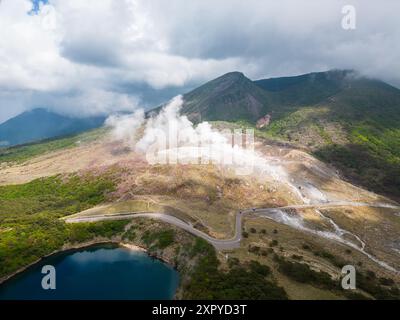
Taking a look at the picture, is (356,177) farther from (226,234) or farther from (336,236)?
(226,234)

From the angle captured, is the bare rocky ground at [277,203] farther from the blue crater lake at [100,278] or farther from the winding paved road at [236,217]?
the blue crater lake at [100,278]

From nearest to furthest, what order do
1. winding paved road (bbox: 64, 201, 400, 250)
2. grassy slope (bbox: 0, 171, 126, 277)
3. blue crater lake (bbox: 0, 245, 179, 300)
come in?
Answer: blue crater lake (bbox: 0, 245, 179, 300) → grassy slope (bbox: 0, 171, 126, 277) → winding paved road (bbox: 64, 201, 400, 250)

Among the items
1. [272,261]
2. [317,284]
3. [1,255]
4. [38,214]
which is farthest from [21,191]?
Answer: [317,284]

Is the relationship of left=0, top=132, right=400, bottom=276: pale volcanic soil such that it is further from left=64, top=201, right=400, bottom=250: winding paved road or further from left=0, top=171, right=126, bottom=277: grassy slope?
left=0, top=171, right=126, bottom=277: grassy slope

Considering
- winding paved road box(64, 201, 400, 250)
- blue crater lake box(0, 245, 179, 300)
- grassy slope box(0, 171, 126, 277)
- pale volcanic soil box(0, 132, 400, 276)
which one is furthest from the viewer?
pale volcanic soil box(0, 132, 400, 276)

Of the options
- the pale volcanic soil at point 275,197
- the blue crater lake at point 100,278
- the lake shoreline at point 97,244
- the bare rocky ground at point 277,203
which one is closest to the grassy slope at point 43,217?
the lake shoreline at point 97,244

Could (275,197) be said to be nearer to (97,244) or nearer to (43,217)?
(97,244)

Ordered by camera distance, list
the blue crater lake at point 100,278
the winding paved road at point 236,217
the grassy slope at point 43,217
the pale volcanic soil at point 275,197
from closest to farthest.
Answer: the blue crater lake at point 100,278
the grassy slope at point 43,217
the winding paved road at point 236,217
the pale volcanic soil at point 275,197

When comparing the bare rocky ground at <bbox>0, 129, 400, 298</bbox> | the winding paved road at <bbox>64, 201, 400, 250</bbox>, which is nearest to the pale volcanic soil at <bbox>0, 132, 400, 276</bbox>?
the bare rocky ground at <bbox>0, 129, 400, 298</bbox>
